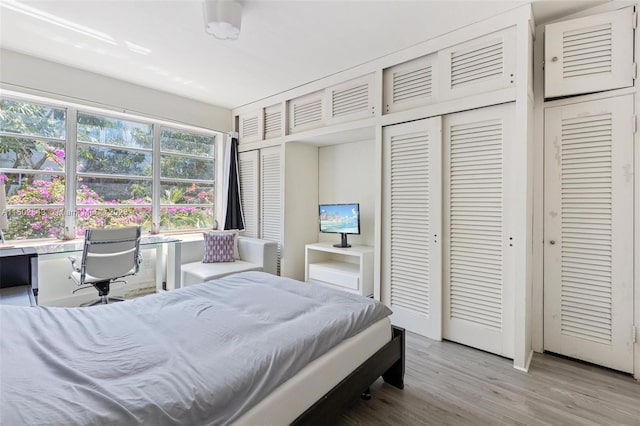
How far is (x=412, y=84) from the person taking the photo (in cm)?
280

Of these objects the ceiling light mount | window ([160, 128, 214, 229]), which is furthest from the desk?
the ceiling light mount

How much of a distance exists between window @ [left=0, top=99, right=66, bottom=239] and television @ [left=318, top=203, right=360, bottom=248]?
9.89 feet

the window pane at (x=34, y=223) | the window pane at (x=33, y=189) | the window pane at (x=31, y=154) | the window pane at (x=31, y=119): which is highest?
the window pane at (x=31, y=119)

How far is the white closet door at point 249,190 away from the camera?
4344 mm

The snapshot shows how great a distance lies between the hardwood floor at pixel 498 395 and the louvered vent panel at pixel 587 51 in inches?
84.3

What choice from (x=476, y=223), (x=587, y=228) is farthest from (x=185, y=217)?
(x=587, y=228)

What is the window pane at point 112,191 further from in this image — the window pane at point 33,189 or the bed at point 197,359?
the bed at point 197,359

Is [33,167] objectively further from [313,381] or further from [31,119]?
[313,381]

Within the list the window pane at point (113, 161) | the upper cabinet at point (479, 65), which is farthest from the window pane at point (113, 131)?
the upper cabinet at point (479, 65)

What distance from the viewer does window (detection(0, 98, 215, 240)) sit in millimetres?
3166

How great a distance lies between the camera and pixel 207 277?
3.14 meters

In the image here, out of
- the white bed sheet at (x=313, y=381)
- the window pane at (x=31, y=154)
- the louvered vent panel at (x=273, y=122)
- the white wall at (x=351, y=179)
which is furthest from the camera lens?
the louvered vent panel at (x=273, y=122)

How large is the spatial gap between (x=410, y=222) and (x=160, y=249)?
9.82 feet

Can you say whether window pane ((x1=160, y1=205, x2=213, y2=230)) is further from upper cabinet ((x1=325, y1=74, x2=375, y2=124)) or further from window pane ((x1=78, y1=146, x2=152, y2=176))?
upper cabinet ((x1=325, y1=74, x2=375, y2=124))
